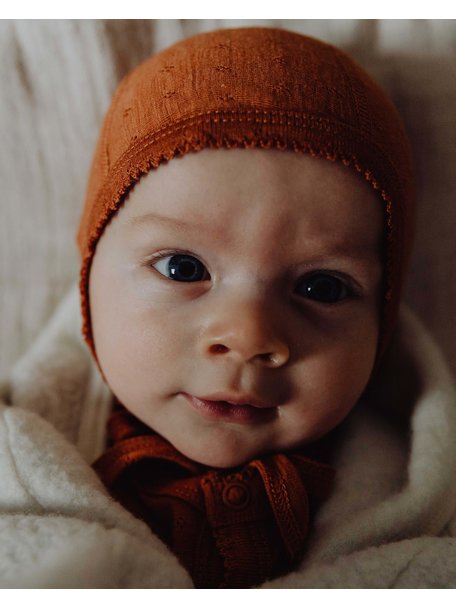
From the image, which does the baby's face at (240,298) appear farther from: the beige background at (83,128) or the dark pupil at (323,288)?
the beige background at (83,128)

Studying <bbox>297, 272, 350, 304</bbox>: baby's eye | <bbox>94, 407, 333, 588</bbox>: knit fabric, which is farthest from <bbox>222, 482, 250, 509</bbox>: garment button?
<bbox>297, 272, 350, 304</bbox>: baby's eye

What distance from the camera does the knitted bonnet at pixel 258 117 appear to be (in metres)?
0.86

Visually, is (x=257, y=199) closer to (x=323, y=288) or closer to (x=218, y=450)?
(x=323, y=288)

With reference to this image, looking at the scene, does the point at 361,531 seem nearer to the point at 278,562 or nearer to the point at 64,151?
the point at 278,562

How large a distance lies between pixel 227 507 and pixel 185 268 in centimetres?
35

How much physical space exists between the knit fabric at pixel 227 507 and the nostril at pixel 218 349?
0.19m

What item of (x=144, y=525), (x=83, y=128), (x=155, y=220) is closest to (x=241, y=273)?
(x=155, y=220)

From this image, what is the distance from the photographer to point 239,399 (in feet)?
2.88

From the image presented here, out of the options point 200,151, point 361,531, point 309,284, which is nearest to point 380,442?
point 361,531

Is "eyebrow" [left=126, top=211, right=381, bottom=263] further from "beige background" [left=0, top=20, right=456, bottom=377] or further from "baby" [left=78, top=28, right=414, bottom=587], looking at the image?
"beige background" [left=0, top=20, right=456, bottom=377]

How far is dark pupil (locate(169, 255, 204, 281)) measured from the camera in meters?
0.90

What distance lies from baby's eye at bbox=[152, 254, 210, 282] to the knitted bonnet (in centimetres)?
12

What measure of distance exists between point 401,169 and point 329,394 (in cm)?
36

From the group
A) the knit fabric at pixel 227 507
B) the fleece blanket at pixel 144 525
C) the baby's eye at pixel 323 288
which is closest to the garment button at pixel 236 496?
the knit fabric at pixel 227 507
